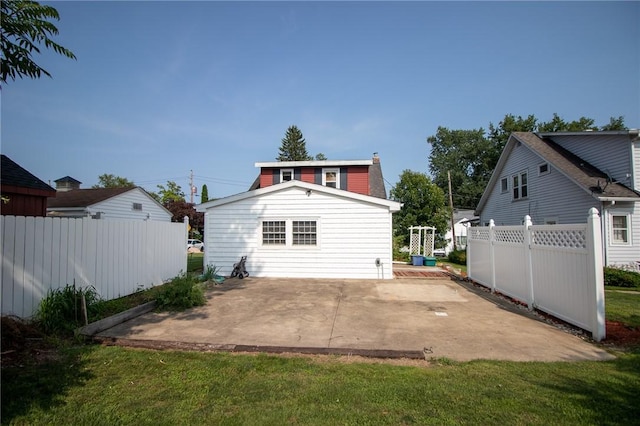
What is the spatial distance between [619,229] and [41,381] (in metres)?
18.0

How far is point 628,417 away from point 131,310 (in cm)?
740

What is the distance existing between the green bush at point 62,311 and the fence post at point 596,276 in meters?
8.40

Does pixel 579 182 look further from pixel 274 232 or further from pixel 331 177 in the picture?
pixel 274 232

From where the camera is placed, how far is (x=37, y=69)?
3506 millimetres

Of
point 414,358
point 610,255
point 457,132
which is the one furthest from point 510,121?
point 414,358

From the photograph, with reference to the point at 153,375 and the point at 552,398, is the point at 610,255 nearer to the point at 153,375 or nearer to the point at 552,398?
the point at 552,398

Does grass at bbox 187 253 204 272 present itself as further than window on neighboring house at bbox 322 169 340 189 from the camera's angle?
No

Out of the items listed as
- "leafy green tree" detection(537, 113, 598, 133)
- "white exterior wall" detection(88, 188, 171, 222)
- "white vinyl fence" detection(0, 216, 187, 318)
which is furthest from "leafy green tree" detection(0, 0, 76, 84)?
"leafy green tree" detection(537, 113, 598, 133)

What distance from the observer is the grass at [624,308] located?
6.10 metres

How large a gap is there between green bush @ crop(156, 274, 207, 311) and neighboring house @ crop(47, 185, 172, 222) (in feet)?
47.4

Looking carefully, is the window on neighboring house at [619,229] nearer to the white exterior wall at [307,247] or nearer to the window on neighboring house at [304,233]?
the white exterior wall at [307,247]

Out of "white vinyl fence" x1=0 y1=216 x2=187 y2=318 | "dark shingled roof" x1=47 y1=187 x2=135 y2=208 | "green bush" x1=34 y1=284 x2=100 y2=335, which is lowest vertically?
"green bush" x1=34 y1=284 x2=100 y2=335

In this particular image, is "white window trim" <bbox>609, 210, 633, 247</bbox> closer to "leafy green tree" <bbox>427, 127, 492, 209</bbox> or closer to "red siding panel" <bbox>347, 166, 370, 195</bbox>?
"red siding panel" <bbox>347, 166, 370, 195</bbox>

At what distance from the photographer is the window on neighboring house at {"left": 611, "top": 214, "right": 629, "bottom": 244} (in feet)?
→ 42.0
